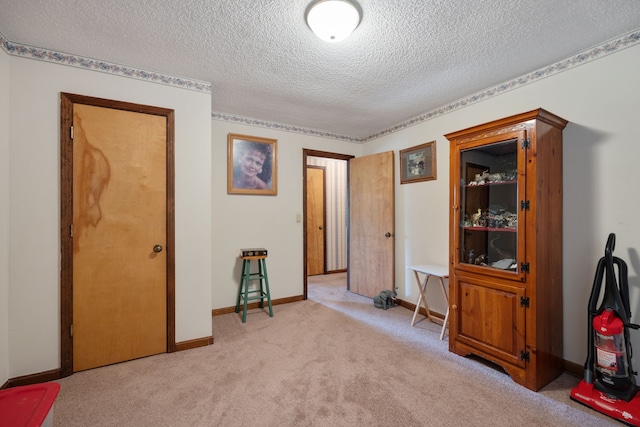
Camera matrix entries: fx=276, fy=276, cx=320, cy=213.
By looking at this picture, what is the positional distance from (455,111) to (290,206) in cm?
236

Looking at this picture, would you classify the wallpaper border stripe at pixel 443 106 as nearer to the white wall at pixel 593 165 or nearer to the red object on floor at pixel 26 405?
the white wall at pixel 593 165

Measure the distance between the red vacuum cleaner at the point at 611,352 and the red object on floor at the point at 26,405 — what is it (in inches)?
115

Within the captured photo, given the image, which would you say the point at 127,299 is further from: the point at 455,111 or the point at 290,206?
the point at 455,111

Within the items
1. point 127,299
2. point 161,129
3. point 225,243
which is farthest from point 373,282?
point 161,129

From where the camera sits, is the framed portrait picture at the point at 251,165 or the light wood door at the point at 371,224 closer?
the framed portrait picture at the point at 251,165

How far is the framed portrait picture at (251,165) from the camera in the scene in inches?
139

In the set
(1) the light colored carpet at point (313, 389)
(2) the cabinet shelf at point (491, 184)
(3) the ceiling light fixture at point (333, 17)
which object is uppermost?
(3) the ceiling light fixture at point (333, 17)

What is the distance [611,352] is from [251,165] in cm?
367

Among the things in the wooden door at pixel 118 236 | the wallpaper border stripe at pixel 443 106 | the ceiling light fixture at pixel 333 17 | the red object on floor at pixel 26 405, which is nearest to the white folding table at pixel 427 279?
the wallpaper border stripe at pixel 443 106

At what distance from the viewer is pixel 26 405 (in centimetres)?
113

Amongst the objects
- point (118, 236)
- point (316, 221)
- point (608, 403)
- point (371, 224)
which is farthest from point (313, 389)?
point (316, 221)

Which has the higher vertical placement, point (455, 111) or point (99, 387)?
point (455, 111)

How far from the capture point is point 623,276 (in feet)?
5.91

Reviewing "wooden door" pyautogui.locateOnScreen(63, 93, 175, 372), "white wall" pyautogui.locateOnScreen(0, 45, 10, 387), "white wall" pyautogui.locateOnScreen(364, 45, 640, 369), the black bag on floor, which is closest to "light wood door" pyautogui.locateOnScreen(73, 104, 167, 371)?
"wooden door" pyautogui.locateOnScreen(63, 93, 175, 372)
